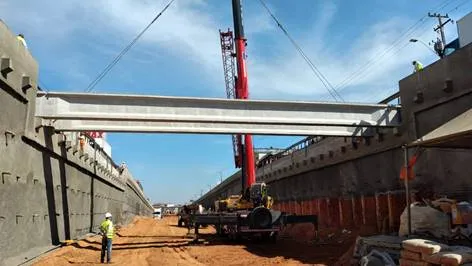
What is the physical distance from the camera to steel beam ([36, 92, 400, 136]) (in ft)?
59.1

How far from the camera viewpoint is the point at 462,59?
1555 cm

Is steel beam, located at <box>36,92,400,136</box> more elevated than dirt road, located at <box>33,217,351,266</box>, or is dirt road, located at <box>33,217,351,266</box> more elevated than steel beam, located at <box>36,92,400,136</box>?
steel beam, located at <box>36,92,400,136</box>

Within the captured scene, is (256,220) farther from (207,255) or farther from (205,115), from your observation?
(205,115)

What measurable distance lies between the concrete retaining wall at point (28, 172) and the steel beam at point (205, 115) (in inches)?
48.0

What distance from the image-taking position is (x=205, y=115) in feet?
63.4

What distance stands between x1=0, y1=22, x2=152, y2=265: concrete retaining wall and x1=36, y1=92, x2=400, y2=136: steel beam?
48.0 inches

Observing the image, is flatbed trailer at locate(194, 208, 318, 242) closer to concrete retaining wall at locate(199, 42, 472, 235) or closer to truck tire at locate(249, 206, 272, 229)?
truck tire at locate(249, 206, 272, 229)

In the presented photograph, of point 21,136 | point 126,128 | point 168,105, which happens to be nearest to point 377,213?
point 168,105

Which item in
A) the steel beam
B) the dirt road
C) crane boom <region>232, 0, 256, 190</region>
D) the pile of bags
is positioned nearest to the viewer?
the pile of bags

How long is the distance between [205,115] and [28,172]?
697 cm

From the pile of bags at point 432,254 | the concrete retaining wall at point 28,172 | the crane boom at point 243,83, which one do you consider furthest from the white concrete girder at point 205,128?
the pile of bags at point 432,254

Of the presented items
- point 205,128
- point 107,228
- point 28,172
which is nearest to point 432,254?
point 107,228

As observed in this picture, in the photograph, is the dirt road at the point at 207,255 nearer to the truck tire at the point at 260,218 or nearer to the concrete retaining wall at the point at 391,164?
the truck tire at the point at 260,218

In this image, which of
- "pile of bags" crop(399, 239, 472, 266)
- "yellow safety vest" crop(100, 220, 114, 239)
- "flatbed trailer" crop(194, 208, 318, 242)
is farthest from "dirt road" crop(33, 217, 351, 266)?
"pile of bags" crop(399, 239, 472, 266)
